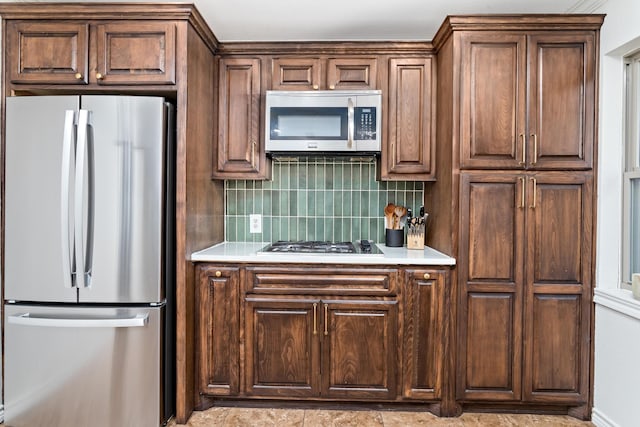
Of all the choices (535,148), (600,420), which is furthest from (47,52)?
(600,420)

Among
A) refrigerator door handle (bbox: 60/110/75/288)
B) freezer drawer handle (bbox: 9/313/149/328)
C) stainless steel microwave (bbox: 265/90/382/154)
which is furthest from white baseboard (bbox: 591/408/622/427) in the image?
refrigerator door handle (bbox: 60/110/75/288)

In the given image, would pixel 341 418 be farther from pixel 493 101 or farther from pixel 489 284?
pixel 493 101

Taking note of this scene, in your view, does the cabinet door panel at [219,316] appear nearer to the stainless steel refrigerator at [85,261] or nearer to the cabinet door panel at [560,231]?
the stainless steel refrigerator at [85,261]

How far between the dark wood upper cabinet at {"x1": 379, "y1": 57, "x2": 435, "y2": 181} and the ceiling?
233 mm

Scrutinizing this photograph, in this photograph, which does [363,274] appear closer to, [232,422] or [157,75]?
[232,422]

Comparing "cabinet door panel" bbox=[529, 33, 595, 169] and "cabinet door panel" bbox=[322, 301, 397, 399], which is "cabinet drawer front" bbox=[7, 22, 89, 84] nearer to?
"cabinet door panel" bbox=[322, 301, 397, 399]

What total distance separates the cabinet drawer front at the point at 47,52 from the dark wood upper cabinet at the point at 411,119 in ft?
6.20

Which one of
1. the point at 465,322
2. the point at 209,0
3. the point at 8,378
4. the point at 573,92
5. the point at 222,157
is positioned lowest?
the point at 8,378

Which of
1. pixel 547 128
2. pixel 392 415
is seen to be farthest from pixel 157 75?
pixel 392 415

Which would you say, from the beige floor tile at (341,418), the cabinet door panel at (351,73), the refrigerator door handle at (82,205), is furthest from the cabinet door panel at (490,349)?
the refrigerator door handle at (82,205)

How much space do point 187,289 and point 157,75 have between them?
48.2 inches

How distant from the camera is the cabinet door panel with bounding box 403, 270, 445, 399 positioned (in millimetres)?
2328

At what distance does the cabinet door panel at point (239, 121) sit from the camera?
8.93 feet

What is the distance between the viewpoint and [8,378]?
7.10 feet
